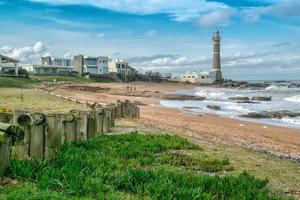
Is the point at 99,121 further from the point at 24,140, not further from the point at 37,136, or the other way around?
the point at 24,140

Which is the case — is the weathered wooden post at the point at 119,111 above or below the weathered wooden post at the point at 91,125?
below

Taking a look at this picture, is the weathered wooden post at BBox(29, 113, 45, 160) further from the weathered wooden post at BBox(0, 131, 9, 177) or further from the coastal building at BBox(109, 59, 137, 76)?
the coastal building at BBox(109, 59, 137, 76)

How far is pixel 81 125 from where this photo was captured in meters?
10.7

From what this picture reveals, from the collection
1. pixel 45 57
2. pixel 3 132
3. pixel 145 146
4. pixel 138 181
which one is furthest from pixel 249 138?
pixel 45 57

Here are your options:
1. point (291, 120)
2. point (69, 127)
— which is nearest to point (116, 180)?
point (69, 127)

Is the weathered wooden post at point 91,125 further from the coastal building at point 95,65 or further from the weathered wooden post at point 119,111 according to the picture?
the coastal building at point 95,65

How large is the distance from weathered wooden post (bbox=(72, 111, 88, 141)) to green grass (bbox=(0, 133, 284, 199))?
1226mm

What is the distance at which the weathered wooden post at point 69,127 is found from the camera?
943 centimetres

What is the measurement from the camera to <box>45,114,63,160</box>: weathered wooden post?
802 cm

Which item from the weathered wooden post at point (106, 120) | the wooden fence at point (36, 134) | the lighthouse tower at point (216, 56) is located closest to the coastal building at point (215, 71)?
the lighthouse tower at point (216, 56)

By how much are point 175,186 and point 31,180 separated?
1951mm

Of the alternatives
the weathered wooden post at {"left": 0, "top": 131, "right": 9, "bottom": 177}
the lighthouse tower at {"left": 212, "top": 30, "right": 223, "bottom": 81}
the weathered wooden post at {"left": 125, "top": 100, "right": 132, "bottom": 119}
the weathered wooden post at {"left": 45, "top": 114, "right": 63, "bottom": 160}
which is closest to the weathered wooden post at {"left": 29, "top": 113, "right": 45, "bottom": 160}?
the weathered wooden post at {"left": 45, "top": 114, "right": 63, "bottom": 160}

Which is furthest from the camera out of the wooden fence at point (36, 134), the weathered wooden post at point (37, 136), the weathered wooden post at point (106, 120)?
the weathered wooden post at point (106, 120)

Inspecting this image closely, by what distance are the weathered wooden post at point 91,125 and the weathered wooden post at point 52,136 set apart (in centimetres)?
293
